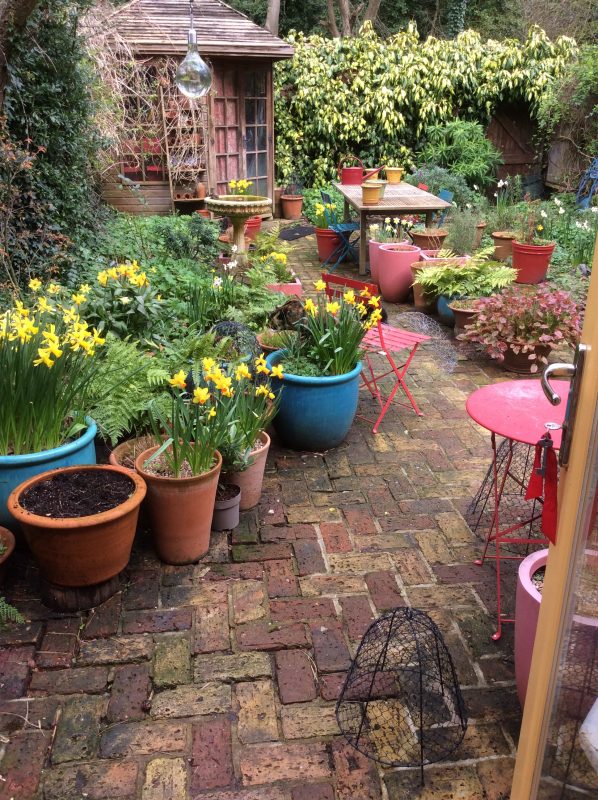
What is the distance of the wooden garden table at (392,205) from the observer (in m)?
7.82

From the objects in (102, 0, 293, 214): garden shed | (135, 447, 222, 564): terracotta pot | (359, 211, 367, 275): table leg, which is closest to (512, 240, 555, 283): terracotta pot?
(359, 211, 367, 275): table leg

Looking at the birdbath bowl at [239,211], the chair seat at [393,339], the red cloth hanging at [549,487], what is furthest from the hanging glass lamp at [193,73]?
the red cloth hanging at [549,487]

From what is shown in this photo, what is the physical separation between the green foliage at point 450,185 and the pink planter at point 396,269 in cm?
282

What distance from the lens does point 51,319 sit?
369 centimetres

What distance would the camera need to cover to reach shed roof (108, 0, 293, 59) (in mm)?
9578

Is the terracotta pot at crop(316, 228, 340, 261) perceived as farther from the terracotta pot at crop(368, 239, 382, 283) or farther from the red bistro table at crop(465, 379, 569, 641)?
the red bistro table at crop(465, 379, 569, 641)

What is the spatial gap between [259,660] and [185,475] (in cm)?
94

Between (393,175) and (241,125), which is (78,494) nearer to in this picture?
(393,175)

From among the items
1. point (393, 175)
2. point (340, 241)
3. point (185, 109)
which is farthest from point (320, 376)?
point (185, 109)

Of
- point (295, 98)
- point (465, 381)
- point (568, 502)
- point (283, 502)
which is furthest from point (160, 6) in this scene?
point (568, 502)

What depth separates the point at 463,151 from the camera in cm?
1192

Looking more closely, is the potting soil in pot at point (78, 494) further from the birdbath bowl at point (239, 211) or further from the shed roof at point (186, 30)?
the shed roof at point (186, 30)

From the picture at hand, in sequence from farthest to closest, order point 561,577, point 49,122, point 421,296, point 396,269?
point 396,269
point 421,296
point 49,122
point 561,577

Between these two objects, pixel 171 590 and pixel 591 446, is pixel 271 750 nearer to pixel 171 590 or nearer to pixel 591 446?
pixel 171 590
